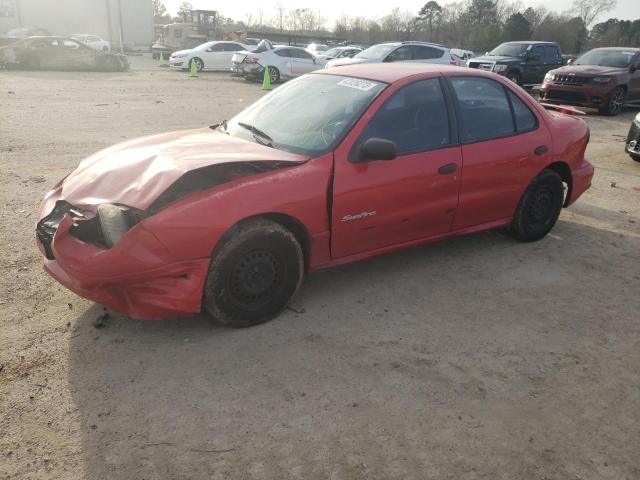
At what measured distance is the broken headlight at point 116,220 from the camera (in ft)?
10.3

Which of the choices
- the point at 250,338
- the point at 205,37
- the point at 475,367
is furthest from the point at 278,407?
the point at 205,37

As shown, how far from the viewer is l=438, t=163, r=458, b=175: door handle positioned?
13.5ft

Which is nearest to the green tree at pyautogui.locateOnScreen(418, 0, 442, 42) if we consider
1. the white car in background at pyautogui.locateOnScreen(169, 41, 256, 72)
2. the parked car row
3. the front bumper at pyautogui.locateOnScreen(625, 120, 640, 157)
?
the white car in background at pyautogui.locateOnScreen(169, 41, 256, 72)

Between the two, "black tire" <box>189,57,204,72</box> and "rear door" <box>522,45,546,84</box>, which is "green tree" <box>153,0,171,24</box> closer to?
"black tire" <box>189,57,204,72</box>

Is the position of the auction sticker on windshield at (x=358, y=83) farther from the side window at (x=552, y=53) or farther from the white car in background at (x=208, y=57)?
the white car in background at (x=208, y=57)

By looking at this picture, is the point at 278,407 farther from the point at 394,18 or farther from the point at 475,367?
the point at 394,18

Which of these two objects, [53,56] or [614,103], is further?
[53,56]

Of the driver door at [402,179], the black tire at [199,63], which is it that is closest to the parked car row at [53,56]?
the black tire at [199,63]

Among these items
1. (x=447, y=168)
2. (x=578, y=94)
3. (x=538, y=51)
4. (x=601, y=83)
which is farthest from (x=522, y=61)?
(x=447, y=168)

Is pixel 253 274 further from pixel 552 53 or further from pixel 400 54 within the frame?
pixel 552 53

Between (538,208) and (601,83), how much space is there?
422 inches

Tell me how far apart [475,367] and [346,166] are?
1546mm

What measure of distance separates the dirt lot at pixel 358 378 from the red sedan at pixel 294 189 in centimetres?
34

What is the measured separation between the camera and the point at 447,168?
4160mm
